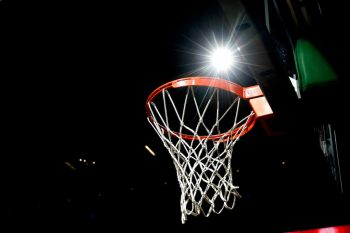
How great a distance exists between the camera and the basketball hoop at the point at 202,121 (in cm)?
186

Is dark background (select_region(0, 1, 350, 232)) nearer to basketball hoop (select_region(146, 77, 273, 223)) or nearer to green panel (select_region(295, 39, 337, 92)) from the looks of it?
green panel (select_region(295, 39, 337, 92))

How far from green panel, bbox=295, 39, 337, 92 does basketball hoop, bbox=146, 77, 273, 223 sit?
25cm

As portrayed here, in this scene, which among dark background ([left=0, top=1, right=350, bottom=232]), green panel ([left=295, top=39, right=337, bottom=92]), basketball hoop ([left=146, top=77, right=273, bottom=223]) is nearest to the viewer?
green panel ([left=295, top=39, right=337, bottom=92])

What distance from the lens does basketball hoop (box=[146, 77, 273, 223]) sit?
6.10ft

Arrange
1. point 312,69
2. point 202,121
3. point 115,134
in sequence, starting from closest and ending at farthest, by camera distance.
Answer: point 312,69 → point 202,121 → point 115,134

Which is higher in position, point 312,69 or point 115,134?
point 115,134

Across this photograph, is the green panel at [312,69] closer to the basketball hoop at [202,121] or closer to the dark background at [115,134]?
the dark background at [115,134]

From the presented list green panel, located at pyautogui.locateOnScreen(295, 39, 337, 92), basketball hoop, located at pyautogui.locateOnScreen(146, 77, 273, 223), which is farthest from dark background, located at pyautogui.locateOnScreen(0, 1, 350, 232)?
basketball hoop, located at pyautogui.locateOnScreen(146, 77, 273, 223)

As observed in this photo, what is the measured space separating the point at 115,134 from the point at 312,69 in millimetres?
3463

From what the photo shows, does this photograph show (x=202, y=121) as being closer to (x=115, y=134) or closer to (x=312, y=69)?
(x=312, y=69)

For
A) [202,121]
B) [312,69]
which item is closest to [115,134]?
[202,121]

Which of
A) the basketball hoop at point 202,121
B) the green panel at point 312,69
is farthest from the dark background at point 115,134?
the basketball hoop at point 202,121

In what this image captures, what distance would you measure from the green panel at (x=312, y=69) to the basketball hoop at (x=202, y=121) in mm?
247

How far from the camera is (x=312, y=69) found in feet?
4.83
